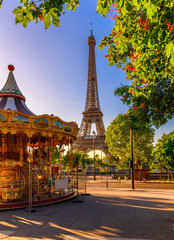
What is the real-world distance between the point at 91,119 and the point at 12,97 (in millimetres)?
60891

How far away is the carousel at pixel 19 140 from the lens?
12.4m

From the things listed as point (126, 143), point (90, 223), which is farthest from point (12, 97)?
point (126, 143)

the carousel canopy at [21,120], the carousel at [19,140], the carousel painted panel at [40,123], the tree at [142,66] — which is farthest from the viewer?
the carousel painted panel at [40,123]

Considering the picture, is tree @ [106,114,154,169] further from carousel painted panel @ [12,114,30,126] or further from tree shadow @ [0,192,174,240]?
tree shadow @ [0,192,174,240]

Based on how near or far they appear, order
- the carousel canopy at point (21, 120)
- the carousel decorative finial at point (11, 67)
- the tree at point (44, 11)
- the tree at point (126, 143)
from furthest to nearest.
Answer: the tree at point (126, 143) < the carousel decorative finial at point (11, 67) < the carousel canopy at point (21, 120) < the tree at point (44, 11)

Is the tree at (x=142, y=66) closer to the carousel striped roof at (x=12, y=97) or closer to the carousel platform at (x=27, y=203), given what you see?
the carousel platform at (x=27, y=203)

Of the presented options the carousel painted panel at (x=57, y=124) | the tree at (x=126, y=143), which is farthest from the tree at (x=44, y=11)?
the tree at (x=126, y=143)

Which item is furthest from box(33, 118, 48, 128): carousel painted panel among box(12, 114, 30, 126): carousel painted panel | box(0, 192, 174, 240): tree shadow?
box(0, 192, 174, 240): tree shadow

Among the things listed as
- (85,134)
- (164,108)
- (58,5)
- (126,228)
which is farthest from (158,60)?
(85,134)

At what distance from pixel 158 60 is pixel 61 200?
404 inches

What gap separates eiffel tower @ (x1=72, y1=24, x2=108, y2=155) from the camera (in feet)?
224

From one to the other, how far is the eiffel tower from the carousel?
4996 centimetres

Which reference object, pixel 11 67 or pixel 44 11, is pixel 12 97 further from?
pixel 44 11

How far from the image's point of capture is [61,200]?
13102 millimetres
